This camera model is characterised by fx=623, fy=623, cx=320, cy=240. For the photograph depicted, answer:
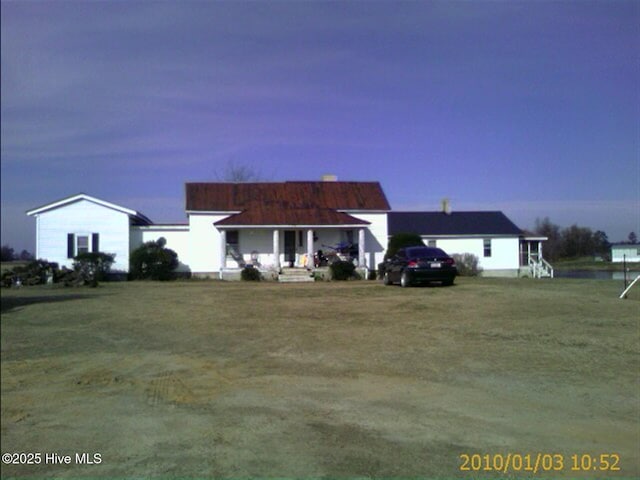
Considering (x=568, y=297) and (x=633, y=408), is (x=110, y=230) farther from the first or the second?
(x=633, y=408)

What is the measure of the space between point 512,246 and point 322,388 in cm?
3494

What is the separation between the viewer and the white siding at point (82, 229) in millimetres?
32219

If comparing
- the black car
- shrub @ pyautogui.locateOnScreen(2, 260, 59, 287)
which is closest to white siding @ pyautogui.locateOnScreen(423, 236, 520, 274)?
the black car

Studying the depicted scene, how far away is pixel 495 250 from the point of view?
133 feet

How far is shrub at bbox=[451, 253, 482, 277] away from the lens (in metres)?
36.2

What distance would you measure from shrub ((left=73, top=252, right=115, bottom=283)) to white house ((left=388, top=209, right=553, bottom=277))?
17.9 m

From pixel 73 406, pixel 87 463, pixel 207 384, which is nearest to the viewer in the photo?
pixel 87 463

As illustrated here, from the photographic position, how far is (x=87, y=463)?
5.31 metres

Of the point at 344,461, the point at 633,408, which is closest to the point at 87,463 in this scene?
the point at 344,461

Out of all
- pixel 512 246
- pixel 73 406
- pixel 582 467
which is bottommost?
pixel 582 467

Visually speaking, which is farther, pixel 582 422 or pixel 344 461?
pixel 582 422

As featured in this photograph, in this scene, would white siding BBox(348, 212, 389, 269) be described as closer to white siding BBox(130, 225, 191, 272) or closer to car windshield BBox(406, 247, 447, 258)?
white siding BBox(130, 225, 191, 272)

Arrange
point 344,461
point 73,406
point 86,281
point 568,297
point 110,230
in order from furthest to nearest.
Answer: point 110,230
point 86,281
point 568,297
point 73,406
point 344,461

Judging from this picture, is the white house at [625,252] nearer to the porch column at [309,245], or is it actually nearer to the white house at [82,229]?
the porch column at [309,245]
